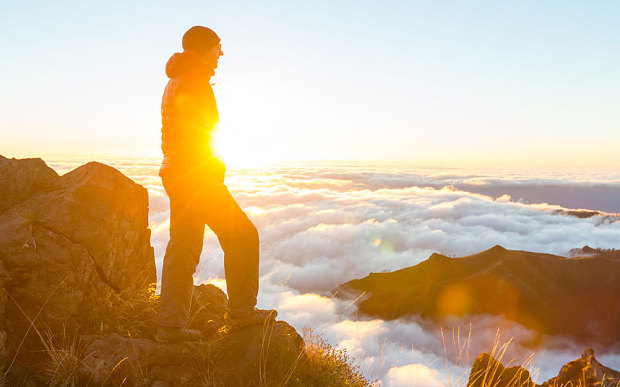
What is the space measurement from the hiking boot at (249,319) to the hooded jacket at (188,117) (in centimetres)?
159

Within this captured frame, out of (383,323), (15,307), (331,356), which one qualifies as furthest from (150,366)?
(383,323)

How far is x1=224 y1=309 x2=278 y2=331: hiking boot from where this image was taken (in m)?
4.08

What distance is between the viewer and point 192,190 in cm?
387

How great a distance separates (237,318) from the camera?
414cm

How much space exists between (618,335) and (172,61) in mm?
133330

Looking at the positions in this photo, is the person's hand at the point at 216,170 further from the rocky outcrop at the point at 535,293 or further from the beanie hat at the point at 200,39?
the rocky outcrop at the point at 535,293

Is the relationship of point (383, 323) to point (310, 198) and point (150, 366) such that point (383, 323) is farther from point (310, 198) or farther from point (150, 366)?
point (150, 366)

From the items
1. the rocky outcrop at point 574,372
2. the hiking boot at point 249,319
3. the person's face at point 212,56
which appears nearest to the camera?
the person's face at point 212,56

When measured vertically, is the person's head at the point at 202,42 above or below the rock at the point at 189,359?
above

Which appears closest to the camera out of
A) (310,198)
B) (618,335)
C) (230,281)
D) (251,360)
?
(251,360)

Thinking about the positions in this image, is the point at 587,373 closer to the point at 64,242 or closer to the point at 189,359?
the point at 189,359

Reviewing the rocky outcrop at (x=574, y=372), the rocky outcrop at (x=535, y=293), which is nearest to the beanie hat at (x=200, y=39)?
the rocky outcrop at (x=574, y=372)

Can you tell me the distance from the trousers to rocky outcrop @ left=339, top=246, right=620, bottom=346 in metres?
111

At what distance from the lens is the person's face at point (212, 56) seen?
3.88 m
